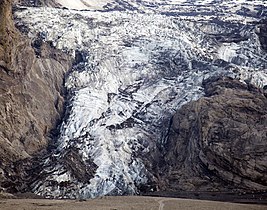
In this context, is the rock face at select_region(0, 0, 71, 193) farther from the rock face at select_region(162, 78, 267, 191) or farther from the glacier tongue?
the rock face at select_region(162, 78, 267, 191)

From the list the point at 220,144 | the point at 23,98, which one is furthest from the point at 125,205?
the point at 23,98

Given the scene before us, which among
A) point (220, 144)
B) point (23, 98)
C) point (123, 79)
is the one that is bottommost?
point (123, 79)

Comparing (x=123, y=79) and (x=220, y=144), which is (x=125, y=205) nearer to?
(x=220, y=144)

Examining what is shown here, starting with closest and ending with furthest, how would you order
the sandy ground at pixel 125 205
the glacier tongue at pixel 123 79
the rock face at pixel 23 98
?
1. the sandy ground at pixel 125 205
2. the glacier tongue at pixel 123 79
3. the rock face at pixel 23 98

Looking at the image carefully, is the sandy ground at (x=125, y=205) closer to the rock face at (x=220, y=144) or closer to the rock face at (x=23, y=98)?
the rock face at (x=220, y=144)

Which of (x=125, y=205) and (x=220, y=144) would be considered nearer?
(x=125, y=205)

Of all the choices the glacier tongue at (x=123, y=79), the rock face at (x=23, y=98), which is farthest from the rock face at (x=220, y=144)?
the rock face at (x=23, y=98)
